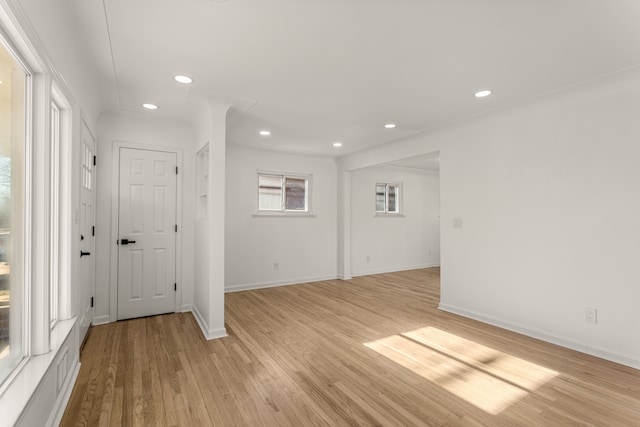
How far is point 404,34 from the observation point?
2.01 metres

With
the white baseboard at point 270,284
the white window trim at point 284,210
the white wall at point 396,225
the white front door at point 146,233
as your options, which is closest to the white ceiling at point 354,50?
the white front door at point 146,233

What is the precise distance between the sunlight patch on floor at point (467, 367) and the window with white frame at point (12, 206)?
2547 mm

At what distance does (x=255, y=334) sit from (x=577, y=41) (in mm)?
3642

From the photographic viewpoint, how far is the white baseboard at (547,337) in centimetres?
258

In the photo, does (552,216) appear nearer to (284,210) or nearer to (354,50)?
(354,50)

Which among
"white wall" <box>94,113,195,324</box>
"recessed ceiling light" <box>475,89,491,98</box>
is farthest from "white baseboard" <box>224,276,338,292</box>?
"recessed ceiling light" <box>475,89,491,98</box>

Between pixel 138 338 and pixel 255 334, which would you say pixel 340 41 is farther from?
pixel 138 338

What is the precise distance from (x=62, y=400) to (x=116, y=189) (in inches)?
93.6

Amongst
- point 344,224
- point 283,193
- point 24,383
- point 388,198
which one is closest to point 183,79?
point 24,383

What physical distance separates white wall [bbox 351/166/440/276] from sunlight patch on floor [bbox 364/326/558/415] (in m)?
3.35

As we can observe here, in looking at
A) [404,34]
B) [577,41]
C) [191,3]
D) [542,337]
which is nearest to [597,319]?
[542,337]

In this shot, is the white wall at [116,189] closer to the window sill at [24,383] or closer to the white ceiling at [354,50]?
the white ceiling at [354,50]

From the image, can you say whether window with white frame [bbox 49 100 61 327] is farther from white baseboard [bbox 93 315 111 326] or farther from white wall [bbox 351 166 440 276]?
white wall [bbox 351 166 440 276]

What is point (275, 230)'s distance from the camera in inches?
219
